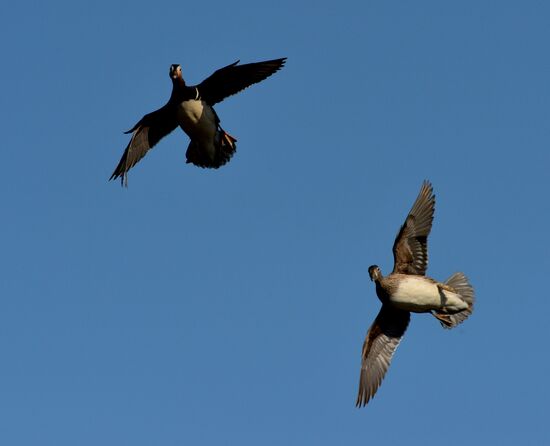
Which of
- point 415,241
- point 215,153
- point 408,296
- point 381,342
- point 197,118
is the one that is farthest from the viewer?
point 215,153

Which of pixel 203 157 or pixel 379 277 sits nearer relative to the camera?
pixel 379 277

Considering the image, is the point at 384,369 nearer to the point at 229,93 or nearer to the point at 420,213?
the point at 420,213

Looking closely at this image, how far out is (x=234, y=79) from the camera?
58.2 feet

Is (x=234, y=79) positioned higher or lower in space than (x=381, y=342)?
higher

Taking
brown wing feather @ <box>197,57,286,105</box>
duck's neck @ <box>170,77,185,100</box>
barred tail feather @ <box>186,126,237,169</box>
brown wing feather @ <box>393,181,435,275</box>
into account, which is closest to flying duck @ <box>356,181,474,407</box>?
brown wing feather @ <box>393,181,435,275</box>

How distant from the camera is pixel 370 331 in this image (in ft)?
57.2

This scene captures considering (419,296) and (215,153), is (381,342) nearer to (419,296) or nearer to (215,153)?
(419,296)

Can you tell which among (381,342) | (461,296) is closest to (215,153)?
(381,342)

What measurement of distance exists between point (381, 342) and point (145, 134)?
456 cm

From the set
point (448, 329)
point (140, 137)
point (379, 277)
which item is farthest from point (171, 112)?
point (448, 329)

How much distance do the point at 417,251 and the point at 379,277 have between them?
0.64 meters

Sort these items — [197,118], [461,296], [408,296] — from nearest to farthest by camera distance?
[408,296], [461,296], [197,118]

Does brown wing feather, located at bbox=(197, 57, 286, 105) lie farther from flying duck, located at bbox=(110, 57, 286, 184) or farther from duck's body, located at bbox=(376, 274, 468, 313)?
duck's body, located at bbox=(376, 274, 468, 313)

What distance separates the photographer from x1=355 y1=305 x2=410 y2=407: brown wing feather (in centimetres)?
1727
